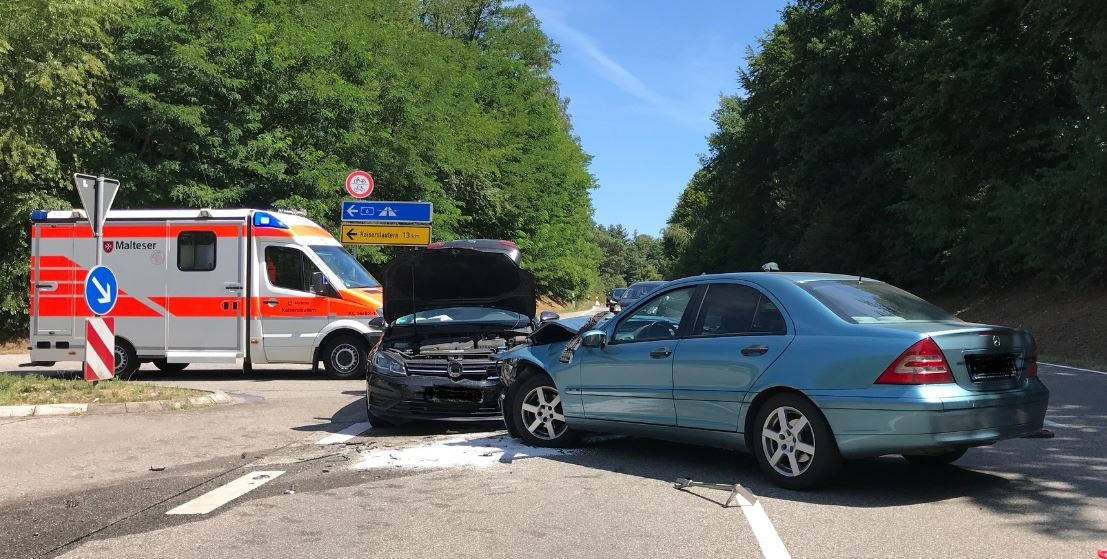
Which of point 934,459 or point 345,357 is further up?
point 345,357

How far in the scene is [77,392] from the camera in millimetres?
11031

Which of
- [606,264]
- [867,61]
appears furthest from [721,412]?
[606,264]

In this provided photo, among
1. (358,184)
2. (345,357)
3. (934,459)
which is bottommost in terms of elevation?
(934,459)

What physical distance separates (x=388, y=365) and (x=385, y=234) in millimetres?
11635

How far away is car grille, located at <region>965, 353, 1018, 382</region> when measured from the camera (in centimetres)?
569

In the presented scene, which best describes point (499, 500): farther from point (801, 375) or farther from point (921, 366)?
point (921, 366)

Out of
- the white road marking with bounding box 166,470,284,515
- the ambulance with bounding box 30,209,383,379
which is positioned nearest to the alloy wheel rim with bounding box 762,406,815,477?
the white road marking with bounding box 166,470,284,515

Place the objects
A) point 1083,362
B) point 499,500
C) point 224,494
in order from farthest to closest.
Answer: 1. point 1083,362
2. point 224,494
3. point 499,500

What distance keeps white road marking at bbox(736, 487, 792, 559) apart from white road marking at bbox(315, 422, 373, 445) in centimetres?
423

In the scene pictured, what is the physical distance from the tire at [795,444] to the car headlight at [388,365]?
3900mm

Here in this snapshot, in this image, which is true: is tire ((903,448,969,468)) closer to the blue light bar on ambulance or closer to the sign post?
the sign post

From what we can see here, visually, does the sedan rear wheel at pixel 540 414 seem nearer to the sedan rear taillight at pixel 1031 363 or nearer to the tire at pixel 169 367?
the sedan rear taillight at pixel 1031 363

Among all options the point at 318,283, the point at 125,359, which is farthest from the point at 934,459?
the point at 125,359

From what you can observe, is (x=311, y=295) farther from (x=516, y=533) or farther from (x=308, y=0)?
(x=308, y=0)
